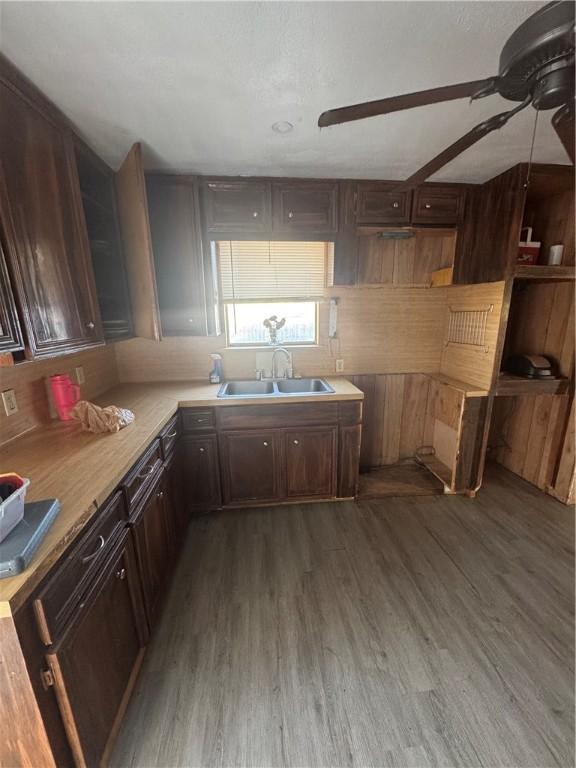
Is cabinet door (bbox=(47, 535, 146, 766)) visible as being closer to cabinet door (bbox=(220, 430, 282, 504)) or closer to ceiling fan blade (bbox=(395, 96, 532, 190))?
cabinet door (bbox=(220, 430, 282, 504))

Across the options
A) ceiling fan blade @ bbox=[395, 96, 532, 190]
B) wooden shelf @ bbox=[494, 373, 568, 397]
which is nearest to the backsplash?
wooden shelf @ bbox=[494, 373, 568, 397]

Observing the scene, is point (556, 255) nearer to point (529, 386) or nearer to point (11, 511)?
point (529, 386)

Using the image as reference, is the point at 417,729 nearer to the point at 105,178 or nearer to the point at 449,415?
the point at 449,415

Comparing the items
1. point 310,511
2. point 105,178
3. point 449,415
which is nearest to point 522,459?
point 449,415

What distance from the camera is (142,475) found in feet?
4.47

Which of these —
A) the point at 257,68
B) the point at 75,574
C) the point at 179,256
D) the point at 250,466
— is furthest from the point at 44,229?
the point at 250,466

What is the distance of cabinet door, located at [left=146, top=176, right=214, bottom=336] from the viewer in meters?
2.02

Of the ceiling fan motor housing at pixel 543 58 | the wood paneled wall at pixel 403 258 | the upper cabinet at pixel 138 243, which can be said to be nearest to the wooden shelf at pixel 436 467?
the wood paneled wall at pixel 403 258

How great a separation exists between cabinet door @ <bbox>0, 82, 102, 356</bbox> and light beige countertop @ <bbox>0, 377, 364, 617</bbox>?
443mm

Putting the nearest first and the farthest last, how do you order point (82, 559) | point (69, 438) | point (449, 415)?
point (82, 559) < point (69, 438) < point (449, 415)

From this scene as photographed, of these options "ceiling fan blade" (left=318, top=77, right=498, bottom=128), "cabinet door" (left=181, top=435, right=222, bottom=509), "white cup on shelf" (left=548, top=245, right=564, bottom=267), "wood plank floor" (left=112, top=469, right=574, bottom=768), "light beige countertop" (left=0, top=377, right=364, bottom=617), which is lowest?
"wood plank floor" (left=112, top=469, right=574, bottom=768)

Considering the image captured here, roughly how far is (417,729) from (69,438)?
1.88 metres

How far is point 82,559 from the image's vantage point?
899 mm

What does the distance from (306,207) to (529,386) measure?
6.86ft
